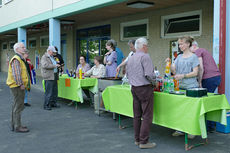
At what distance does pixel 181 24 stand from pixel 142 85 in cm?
554

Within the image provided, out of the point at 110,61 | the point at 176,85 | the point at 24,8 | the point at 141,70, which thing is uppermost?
the point at 24,8

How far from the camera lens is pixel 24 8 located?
1267 centimetres

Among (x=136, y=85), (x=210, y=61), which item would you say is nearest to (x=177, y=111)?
(x=136, y=85)

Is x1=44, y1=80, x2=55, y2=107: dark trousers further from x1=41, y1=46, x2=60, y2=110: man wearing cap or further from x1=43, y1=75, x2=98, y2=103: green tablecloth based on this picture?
x1=43, y1=75, x2=98, y2=103: green tablecloth

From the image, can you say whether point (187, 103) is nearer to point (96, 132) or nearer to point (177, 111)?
point (177, 111)

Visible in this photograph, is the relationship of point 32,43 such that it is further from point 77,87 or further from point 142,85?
point 142,85

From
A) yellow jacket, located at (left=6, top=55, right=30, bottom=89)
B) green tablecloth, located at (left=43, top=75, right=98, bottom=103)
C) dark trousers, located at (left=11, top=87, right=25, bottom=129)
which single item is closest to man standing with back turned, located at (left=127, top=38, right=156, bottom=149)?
yellow jacket, located at (left=6, top=55, right=30, bottom=89)

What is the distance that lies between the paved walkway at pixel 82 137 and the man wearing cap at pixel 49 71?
746 mm

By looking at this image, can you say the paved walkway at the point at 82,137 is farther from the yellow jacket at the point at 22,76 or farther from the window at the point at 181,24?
the window at the point at 181,24

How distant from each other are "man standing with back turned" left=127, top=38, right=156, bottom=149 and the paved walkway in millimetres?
328

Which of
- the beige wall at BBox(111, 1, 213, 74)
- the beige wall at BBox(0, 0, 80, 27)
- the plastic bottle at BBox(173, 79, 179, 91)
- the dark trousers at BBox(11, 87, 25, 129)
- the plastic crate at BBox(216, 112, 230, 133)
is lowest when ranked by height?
the plastic crate at BBox(216, 112, 230, 133)

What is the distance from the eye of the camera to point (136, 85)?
149 inches

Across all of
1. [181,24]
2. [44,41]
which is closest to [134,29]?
[181,24]

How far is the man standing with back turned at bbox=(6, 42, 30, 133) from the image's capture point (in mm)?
4605
